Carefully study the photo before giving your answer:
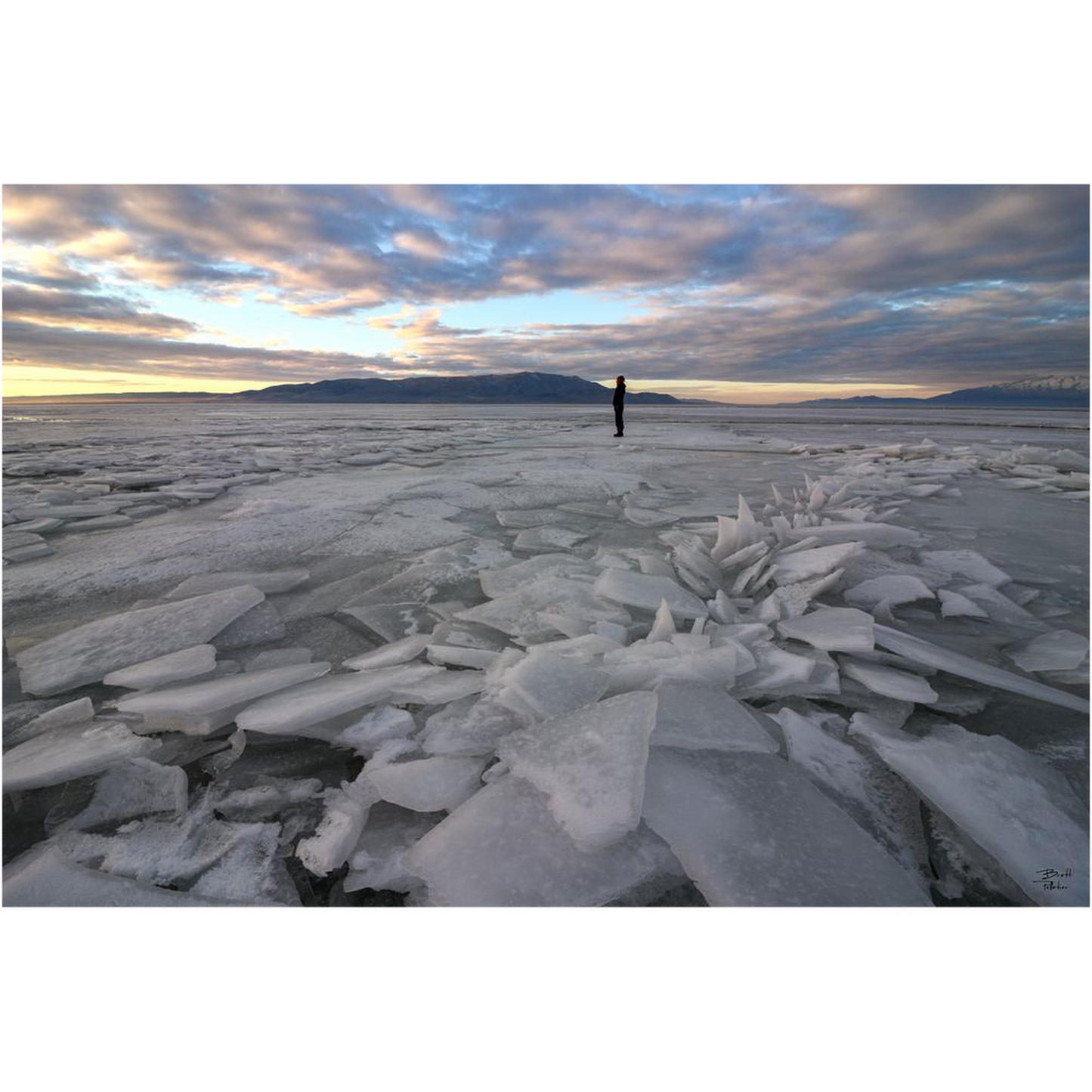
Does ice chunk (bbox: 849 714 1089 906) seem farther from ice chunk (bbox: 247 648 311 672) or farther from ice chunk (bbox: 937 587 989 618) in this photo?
ice chunk (bbox: 247 648 311 672)

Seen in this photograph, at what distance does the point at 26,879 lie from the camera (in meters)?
0.77

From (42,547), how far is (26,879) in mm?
2140

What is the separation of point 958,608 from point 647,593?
98cm

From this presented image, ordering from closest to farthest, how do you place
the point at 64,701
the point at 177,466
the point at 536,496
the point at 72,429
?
1. the point at 64,701
2. the point at 536,496
3. the point at 177,466
4. the point at 72,429

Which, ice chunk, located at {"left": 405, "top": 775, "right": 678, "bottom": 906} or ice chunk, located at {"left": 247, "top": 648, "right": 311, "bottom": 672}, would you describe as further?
ice chunk, located at {"left": 247, "top": 648, "right": 311, "bottom": 672}

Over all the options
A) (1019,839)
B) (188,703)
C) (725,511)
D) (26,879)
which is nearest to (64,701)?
(188,703)

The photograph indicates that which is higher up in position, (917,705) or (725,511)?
(725,511)

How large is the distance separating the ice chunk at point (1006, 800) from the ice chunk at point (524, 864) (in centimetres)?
50

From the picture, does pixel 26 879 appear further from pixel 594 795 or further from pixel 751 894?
pixel 751 894

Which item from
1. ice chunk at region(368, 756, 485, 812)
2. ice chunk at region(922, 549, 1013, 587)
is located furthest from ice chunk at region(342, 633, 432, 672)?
ice chunk at region(922, 549, 1013, 587)

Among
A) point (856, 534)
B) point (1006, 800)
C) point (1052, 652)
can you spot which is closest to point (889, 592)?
point (1052, 652)

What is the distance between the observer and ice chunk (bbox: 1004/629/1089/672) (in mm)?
1309
